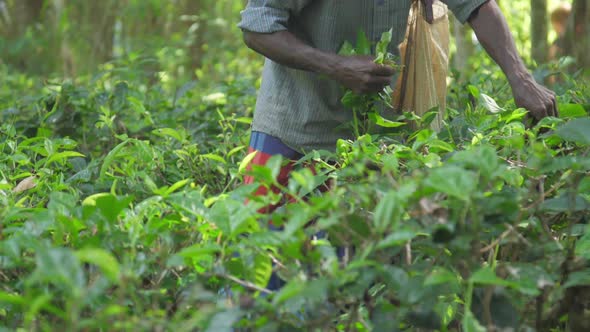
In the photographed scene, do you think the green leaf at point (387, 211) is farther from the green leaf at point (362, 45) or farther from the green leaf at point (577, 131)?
the green leaf at point (362, 45)

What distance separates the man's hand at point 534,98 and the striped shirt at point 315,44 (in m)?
0.32

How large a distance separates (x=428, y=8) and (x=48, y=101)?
174cm

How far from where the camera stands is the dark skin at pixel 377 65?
239 centimetres

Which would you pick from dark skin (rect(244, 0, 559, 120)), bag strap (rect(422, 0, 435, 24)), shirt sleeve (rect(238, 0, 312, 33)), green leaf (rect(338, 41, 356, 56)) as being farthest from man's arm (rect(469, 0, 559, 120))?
shirt sleeve (rect(238, 0, 312, 33))

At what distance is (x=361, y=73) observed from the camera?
7.90 ft

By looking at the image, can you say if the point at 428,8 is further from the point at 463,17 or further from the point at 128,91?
the point at 128,91

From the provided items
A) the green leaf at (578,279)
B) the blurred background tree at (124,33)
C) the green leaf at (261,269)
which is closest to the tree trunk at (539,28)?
the blurred background tree at (124,33)

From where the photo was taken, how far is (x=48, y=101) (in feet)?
12.1

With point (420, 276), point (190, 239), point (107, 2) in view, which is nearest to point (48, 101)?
point (190, 239)

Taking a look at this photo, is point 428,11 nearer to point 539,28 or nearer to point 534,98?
point 534,98

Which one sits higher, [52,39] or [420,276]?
[420,276]

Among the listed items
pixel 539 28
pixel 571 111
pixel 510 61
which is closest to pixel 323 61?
pixel 510 61

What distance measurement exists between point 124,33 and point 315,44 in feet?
25.8

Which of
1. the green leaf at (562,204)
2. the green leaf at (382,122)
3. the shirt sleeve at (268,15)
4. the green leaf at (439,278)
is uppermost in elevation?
the shirt sleeve at (268,15)
